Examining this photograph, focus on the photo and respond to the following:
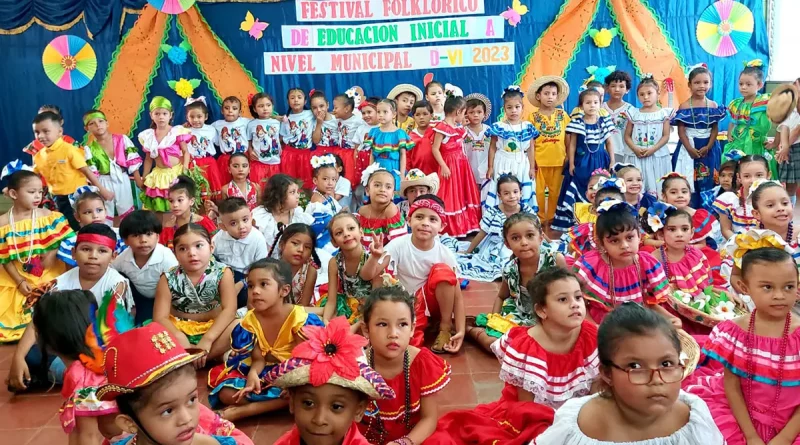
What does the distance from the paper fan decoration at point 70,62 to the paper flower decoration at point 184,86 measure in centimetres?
102

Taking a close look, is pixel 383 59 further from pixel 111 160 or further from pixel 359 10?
pixel 111 160

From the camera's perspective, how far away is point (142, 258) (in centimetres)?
359

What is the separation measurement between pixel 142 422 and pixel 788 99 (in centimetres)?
588

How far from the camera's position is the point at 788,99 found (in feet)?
18.3

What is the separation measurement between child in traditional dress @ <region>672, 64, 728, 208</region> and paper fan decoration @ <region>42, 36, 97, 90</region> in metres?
6.85

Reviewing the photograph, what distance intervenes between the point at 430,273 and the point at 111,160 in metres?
3.85

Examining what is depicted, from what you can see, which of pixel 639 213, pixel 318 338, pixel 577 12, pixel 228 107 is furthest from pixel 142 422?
pixel 577 12

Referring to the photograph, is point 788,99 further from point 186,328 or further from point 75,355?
point 75,355

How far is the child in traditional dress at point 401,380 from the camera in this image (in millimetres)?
2350

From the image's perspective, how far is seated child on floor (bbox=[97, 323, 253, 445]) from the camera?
1.50 meters

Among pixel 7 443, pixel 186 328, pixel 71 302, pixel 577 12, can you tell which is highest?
pixel 577 12

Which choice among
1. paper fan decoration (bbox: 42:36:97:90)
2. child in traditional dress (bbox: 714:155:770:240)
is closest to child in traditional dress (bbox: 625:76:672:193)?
child in traditional dress (bbox: 714:155:770:240)

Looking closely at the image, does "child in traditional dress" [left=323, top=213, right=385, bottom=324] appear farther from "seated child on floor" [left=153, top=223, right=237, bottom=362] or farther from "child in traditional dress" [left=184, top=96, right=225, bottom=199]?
"child in traditional dress" [left=184, top=96, right=225, bottom=199]

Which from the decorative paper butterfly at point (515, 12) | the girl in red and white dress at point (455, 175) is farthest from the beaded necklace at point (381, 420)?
the decorative paper butterfly at point (515, 12)
